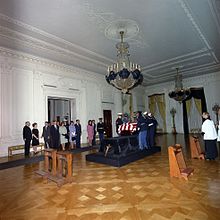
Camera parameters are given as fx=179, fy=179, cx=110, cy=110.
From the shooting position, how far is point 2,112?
22.2ft

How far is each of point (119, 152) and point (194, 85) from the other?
32.9ft

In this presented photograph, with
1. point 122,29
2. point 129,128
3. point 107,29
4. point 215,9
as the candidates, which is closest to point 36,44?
point 107,29

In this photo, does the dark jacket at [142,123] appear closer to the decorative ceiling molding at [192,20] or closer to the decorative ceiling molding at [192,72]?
the decorative ceiling molding at [192,20]

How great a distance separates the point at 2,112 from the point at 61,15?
4.22 meters

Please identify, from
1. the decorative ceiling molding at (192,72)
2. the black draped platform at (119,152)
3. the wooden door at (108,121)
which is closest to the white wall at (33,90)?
the wooden door at (108,121)

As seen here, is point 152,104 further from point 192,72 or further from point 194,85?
point 192,72

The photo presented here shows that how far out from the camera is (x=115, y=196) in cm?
303

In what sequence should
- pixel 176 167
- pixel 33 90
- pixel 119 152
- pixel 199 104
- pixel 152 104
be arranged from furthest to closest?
pixel 152 104 → pixel 199 104 → pixel 33 90 → pixel 119 152 → pixel 176 167

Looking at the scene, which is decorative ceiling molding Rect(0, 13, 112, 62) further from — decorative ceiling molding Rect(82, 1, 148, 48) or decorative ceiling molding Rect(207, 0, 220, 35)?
decorative ceiling molding Rect(207, 0, 220, 35)

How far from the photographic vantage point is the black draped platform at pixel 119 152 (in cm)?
521

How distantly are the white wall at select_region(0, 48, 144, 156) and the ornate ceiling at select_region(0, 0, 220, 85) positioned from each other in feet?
1.89

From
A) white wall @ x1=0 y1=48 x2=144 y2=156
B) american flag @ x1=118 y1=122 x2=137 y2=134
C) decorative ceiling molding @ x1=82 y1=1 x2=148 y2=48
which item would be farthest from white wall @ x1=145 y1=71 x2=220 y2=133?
decorative ceiling molding @ x1=82 y1=1 x2=148 y2=48

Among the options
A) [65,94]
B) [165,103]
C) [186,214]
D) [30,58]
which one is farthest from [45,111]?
[165,103]

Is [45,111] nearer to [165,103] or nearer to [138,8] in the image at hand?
[138,8]
